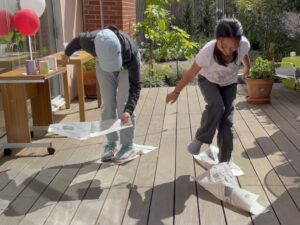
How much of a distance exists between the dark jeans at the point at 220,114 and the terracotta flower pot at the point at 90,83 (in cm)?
318

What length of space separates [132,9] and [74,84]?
2.49m

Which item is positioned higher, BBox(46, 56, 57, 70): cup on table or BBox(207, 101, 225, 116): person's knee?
BBox(46, 56, 57, 70): cup on table

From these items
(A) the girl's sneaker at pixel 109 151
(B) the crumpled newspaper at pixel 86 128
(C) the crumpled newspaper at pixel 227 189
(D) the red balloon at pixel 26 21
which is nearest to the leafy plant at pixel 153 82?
(D) the red balloon at pixel 26 21

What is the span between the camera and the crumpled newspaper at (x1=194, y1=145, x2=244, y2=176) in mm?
3432

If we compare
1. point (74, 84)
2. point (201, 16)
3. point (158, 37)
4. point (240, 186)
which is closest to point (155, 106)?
point (74, 84)

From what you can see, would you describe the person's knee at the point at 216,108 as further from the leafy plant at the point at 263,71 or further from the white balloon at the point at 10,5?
the leafy plant at the point at 263,71

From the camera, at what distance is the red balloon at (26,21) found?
405 centimetres

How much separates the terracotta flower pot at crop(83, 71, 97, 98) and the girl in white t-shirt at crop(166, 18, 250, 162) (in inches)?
124

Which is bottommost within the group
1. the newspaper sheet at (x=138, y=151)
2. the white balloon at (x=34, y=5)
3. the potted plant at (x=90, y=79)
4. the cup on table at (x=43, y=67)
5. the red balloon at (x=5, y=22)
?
the newspaper sheet at (x=138, y=151)

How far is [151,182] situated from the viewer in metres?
3.31

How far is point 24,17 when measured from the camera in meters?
4.04

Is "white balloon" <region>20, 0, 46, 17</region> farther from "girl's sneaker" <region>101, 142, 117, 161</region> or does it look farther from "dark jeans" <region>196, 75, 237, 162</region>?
"dark jeans" <region>196, 75, 237, 162</region>

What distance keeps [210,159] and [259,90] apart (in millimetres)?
2455

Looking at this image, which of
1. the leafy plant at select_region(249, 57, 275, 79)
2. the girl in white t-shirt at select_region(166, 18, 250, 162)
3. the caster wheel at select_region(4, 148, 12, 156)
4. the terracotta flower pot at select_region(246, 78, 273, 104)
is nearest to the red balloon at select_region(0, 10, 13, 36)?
the caster wheel at select_region(4, 148, 12, 156)
